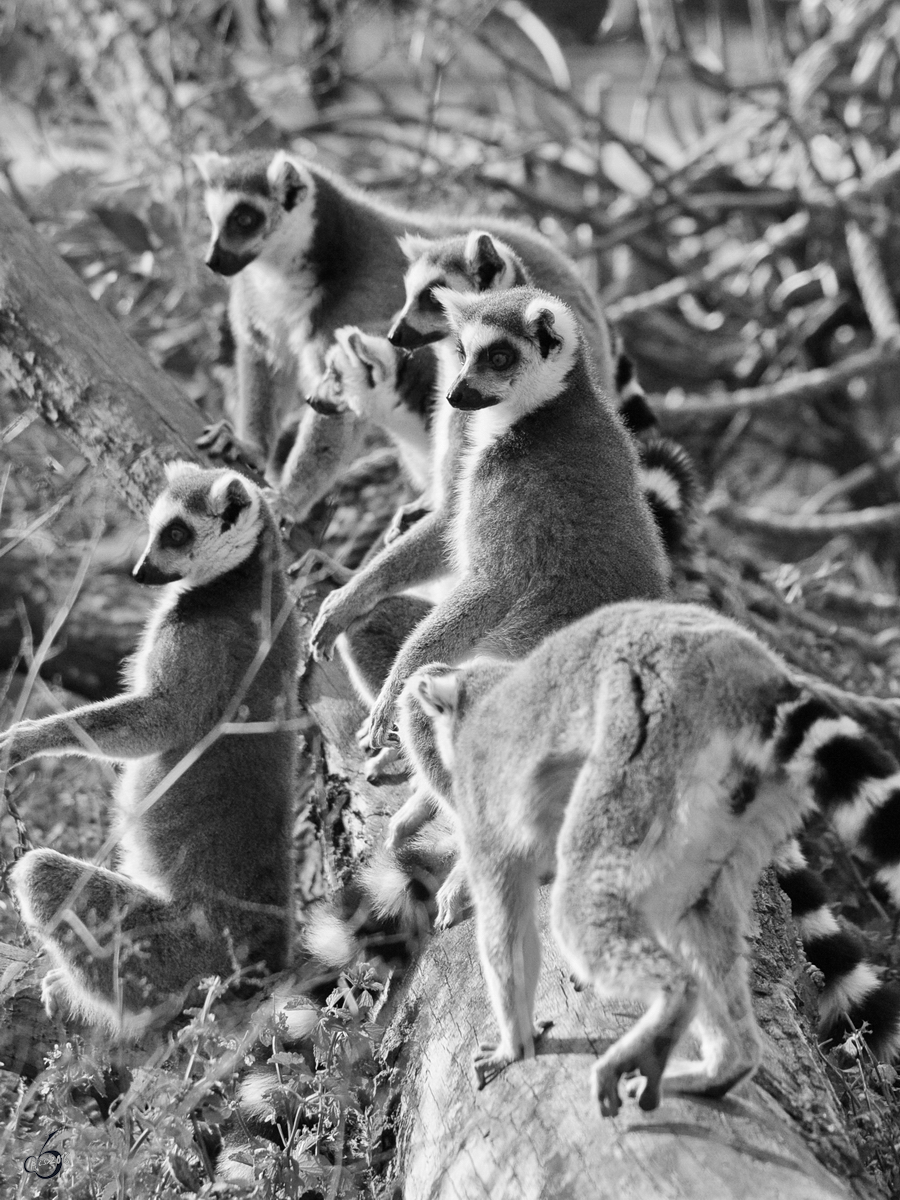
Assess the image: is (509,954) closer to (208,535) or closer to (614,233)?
(208,535)

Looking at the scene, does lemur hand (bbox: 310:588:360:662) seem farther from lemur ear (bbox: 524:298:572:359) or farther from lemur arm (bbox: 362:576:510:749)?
lemur ear (bbox: 524:298:572:359)

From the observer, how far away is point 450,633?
4.37 metres

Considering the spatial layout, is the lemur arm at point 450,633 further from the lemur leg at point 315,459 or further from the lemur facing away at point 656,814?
the lemur leg at point 315,459

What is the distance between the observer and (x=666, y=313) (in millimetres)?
11523

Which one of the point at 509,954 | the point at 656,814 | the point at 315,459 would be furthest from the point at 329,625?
the point at 656,814

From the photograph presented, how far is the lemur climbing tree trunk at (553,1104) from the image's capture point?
2.64 metres

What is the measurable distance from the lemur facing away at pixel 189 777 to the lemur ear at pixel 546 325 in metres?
1.28

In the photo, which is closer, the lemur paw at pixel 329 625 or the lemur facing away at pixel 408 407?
the lemur paw at pixel 329 625

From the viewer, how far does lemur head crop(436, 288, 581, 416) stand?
4.43 meters

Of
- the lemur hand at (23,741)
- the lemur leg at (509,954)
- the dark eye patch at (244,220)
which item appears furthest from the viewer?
the dark eye patch at (244,220)

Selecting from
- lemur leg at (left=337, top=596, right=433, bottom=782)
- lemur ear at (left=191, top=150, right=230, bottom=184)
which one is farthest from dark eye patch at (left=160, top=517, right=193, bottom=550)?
lemur ear at (left=191, top=150, right=230, bottom=184)

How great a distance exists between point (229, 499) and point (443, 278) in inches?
57.0

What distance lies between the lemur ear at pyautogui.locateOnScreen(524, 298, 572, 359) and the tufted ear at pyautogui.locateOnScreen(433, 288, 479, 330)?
35 centimetres

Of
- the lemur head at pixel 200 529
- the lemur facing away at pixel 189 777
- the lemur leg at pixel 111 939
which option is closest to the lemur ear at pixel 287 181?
the lemur facing away at pixel 189 777
